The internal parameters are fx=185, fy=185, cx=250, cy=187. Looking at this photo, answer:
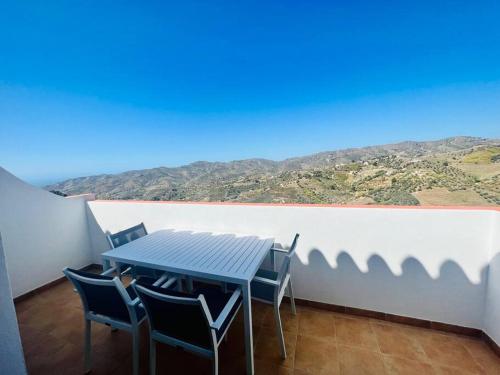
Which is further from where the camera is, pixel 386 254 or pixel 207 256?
pixel 386 254

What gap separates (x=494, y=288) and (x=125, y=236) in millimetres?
3688

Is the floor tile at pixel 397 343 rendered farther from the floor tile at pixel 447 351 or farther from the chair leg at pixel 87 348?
the chair leg at pixel 87 348

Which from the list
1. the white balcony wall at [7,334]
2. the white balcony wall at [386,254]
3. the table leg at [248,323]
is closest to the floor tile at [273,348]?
the table leg at [248,323]

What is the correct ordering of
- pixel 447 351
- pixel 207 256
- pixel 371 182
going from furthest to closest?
pixel 371 182
pixel 207 256
pixel 447 351

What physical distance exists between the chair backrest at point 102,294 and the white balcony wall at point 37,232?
2.11m

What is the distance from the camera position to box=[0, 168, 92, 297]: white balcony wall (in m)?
2.45

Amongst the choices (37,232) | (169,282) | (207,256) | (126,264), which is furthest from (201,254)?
(37,232)

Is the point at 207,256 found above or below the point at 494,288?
above

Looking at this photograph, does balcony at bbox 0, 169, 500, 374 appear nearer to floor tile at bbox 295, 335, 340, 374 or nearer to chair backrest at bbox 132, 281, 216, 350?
floor tile at bbox 295, 335, 340, 374

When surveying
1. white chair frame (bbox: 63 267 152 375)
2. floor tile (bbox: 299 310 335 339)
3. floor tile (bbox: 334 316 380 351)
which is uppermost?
white chair frame (bbox: 63 267 152 375)

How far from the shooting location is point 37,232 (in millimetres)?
2703

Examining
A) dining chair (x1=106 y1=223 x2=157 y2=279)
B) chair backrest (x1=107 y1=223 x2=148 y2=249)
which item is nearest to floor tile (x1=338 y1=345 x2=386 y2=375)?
dining chair (x1=106 y1=223 x2=157 y2=279)

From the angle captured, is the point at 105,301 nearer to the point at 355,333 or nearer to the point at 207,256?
the point at 207,256

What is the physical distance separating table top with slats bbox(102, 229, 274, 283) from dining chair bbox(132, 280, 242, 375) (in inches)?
9.5
